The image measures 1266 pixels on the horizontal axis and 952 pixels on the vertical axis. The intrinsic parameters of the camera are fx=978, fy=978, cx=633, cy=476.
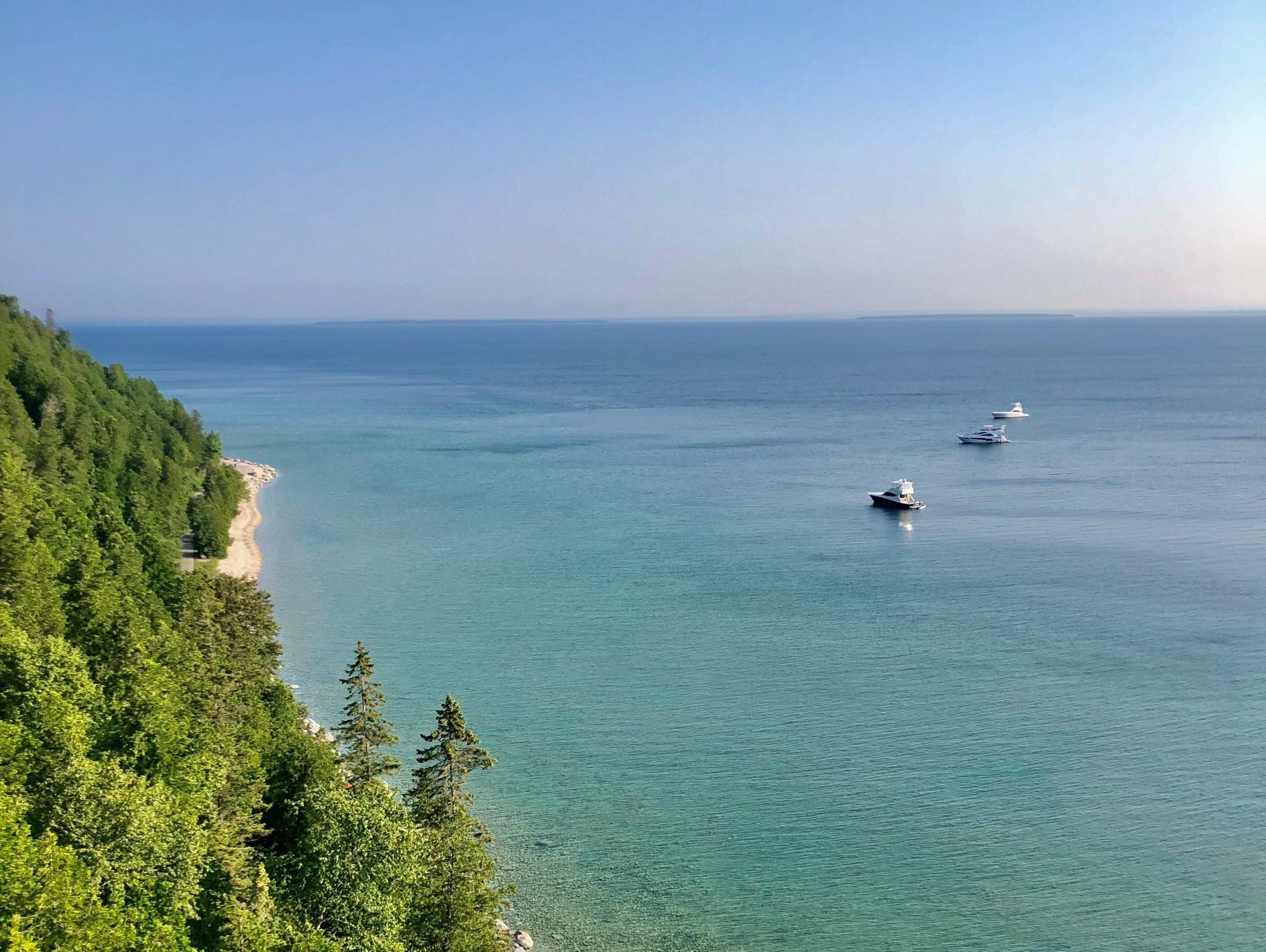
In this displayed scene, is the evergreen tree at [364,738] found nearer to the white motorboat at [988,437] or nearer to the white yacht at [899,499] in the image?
the white yacht at [899,499]

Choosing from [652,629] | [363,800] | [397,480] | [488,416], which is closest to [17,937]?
[363,800]

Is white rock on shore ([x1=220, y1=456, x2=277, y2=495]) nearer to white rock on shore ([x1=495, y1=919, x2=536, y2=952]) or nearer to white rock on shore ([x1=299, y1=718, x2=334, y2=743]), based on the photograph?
white rock on shore ([x1=299, y1=718, x2=334, y2=743])

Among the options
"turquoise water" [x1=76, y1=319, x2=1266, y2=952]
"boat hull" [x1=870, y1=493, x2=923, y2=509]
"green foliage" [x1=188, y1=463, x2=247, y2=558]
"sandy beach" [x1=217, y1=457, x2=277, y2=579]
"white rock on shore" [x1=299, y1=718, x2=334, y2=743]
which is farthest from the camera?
"boat hull" [x1=870, y1=493, x2=923, y2=509]

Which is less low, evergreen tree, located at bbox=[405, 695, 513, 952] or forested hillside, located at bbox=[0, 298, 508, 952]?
forested hillside, located at bbox=[0, 298, 508, 952]

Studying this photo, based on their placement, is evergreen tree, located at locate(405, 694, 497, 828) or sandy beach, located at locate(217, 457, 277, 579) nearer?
evergreen tree, located at locate(405, 694, 497, 828)

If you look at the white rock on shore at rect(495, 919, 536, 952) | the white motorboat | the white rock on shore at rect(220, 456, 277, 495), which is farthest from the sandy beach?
the white motorboat

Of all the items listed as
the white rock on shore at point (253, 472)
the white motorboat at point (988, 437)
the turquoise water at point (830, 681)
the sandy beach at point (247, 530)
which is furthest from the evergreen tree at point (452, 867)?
the white motorboat at point (988, 437)
